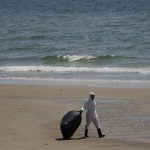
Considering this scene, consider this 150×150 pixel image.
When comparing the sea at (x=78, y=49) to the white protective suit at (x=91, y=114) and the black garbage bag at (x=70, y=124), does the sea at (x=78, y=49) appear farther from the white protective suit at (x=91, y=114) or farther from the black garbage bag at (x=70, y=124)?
the black garbage bag at (x=70, y=124)

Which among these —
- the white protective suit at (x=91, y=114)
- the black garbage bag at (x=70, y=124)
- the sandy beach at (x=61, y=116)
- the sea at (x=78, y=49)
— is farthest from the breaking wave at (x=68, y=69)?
the black garbage bag at (x=70, y=124)

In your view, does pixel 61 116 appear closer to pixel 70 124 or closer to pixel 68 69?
pixel 70 124

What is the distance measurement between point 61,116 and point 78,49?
21.5 m

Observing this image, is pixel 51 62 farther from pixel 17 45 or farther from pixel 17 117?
pixel 17 117

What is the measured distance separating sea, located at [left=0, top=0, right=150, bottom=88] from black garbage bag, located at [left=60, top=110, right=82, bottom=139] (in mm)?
8529

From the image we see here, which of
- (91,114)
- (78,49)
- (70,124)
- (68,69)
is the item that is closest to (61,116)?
(91,114)

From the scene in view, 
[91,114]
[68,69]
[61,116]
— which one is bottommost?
[61,116]

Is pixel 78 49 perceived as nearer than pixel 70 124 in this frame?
A: No

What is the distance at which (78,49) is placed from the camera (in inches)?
1612

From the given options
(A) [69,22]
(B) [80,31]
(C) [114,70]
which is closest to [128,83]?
(C) [114,70]

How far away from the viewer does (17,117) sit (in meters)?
19.3

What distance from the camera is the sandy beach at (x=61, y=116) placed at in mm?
16172

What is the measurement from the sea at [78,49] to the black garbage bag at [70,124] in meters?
8.53

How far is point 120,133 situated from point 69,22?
39.5 meters
